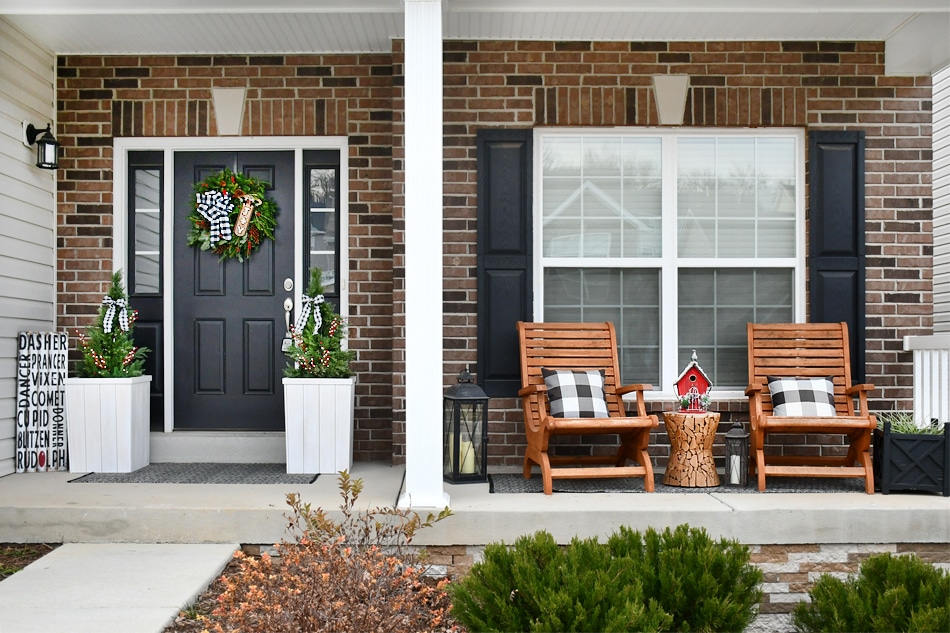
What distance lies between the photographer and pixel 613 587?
2.34 metres

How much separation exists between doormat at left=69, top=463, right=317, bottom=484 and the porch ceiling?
253 centimetres

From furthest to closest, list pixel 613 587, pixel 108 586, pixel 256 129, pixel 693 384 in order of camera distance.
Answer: pixel 256 129 < pixel 693 384 < pixel 108 586 < pixel 613 587

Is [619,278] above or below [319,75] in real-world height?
below

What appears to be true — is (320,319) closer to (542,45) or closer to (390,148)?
(390,148)

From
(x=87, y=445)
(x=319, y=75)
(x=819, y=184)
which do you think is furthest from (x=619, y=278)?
(x=87, y=445)

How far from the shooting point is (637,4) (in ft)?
14.0

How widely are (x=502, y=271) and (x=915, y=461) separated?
2.42 meters

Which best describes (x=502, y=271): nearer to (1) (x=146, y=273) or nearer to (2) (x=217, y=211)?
(2) (x=217, y=211)

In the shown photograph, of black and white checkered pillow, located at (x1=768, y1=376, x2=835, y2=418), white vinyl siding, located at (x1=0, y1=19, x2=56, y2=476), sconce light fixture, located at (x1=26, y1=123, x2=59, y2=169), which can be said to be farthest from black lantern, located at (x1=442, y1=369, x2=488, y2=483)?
sconce light fixture, located at (x1=26, y1=123, x2=59, y2=169)

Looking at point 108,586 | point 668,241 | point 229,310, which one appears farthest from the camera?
point 229,310

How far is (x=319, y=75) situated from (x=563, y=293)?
210 cm

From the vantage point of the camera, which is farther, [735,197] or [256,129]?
[256,129]

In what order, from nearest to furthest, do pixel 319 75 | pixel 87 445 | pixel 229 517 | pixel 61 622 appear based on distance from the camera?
pixel 61 622, pixel 229 517, pixel 87 445, pixel 319 75

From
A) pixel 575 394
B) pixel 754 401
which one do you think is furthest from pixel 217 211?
pixel 754 401
